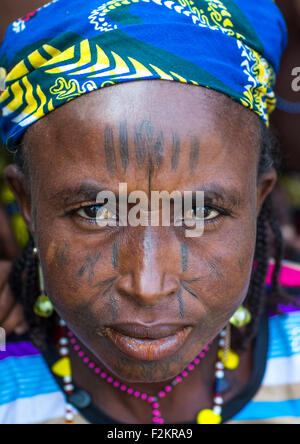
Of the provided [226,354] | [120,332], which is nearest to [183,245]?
[120,332]

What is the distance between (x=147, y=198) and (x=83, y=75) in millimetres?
425

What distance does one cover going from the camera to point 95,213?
4.98 ft

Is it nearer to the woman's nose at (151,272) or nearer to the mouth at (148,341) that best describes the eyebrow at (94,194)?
the woman's nose at (151,272)

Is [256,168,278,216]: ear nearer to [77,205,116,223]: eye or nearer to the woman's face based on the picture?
the woman's face

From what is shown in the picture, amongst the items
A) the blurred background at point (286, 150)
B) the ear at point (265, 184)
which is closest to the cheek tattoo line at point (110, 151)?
the ear at point (265, 184)

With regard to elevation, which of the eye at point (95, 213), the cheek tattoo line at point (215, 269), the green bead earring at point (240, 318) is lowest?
the green bead earring at point (240, 318)

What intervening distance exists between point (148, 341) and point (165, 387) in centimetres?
50

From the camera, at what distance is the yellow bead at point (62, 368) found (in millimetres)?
1921

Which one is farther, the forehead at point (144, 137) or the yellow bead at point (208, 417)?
the yellow bead at point (208, 417)

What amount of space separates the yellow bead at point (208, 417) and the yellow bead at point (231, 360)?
20 centimetres

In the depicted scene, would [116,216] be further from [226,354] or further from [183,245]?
[226,354]

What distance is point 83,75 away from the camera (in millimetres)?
1466

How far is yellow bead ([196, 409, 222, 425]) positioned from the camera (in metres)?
1.84

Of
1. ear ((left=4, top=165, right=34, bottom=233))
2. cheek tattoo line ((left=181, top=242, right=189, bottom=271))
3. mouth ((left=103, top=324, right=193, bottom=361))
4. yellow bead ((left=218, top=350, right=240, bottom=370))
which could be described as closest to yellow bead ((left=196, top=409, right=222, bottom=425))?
yellow bead ((left=218, top=350, right=240, bottom=370))
